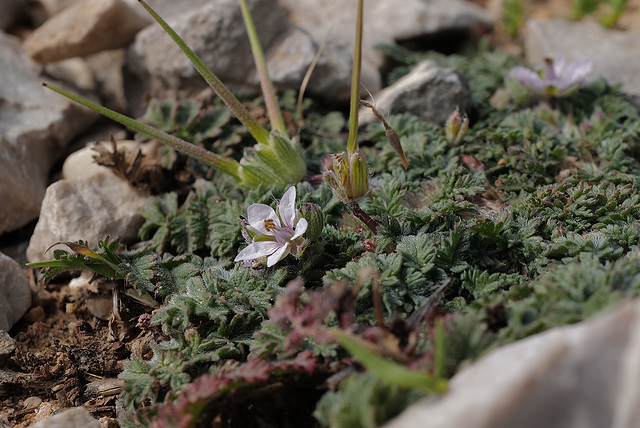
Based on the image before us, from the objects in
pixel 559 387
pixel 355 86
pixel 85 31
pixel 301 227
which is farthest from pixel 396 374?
pixel 85 31

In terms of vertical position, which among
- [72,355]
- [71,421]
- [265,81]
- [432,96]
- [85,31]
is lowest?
[72,355]

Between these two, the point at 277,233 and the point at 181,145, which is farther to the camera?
the point at 181,145

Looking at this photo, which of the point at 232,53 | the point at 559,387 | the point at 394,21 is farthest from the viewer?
the point at 394,21

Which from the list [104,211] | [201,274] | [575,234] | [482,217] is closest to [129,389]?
[201,274]

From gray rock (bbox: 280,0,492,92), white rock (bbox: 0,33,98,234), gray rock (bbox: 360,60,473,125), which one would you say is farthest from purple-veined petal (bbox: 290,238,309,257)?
gray rock (bbox: 280,0,492,92)

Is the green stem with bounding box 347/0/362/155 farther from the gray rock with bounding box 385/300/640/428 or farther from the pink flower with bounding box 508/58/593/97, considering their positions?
the pink flower with bounding box 508/58/593/97

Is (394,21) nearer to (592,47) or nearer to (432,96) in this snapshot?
(432,96)

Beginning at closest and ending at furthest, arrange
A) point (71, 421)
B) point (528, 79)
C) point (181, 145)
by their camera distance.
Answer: point (71, 421), point (181, 145), point (528, 79)

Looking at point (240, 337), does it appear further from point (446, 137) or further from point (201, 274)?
point (446, 137)
